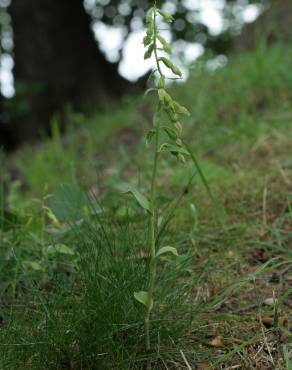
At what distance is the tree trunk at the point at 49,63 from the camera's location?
705cm

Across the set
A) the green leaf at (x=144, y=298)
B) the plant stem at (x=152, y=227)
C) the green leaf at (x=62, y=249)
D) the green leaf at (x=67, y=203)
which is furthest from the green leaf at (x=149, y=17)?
the green leaf at (x=67, y=203)

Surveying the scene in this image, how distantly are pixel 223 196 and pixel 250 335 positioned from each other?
3.08 ft

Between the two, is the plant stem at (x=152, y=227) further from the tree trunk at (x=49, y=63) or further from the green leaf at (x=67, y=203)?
the tree trunk at (x=49, y=63)

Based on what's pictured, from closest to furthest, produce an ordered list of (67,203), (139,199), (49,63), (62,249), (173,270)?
(139,199), (173,270), (62,249), (67,203), (49,63)

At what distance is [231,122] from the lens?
10.7 ft

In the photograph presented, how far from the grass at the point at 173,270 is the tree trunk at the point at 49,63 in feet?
13.4

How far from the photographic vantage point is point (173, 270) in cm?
133

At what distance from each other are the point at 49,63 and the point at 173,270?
20.6 feet

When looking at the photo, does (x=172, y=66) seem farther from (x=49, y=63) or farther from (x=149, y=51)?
(x=49, y=63)

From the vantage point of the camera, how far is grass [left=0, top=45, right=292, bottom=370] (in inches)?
46.5

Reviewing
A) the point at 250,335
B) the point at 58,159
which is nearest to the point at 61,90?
the point at 58,159

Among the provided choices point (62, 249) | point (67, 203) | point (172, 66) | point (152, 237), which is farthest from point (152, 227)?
point (67, 203)

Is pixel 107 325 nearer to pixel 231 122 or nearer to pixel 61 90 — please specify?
pixel 231 122

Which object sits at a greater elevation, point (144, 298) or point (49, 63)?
point (144, 298)
